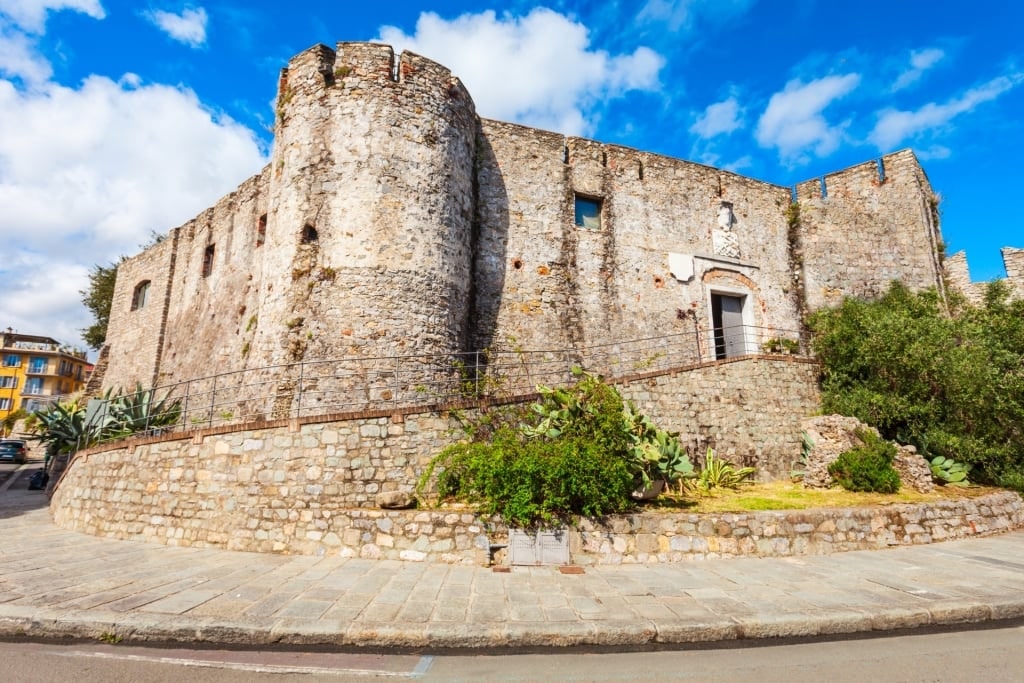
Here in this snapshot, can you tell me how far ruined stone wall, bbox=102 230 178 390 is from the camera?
1948 centimetres

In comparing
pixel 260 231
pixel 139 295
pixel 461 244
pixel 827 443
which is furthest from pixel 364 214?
pixel 139 295

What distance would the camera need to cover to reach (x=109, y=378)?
21.0 meters

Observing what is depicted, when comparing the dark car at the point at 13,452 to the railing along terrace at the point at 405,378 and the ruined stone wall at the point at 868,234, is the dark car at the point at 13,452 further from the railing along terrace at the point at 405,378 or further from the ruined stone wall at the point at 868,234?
the ruined stone wall at the point at 868,234

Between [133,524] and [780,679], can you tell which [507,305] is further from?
[780,679]

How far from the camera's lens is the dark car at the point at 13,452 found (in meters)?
23.5

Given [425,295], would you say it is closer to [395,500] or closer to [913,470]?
[395,500]

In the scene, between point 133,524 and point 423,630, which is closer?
point 423,630

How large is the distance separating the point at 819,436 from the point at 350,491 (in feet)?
32.1

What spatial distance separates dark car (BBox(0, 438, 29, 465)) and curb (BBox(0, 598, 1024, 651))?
26.0 meters

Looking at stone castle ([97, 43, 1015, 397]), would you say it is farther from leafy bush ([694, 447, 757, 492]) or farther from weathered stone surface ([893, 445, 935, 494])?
weathered stone surface ([893, 445, 935, 494])

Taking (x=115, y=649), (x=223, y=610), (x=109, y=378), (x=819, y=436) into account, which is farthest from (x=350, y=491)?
(x=109, y=378)

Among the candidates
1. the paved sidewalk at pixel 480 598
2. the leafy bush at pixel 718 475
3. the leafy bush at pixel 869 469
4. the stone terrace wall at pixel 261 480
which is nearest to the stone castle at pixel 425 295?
the stone terrace wall at pixel 261 480

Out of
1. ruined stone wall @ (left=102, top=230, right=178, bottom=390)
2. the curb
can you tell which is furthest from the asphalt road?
ruined stone wall @ (left=102, top=230, right=178, bottom=390)

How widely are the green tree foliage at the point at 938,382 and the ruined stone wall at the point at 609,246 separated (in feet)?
12.0
